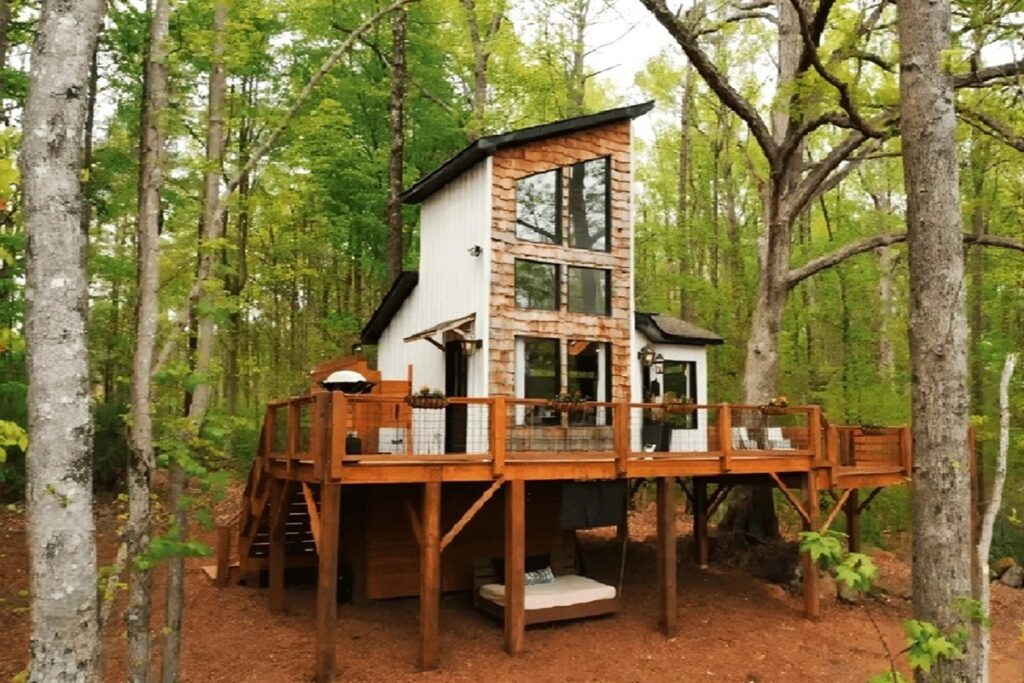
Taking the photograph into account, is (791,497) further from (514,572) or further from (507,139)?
(507,139)

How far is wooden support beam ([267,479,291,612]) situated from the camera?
36.7 feet

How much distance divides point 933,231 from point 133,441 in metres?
7.32

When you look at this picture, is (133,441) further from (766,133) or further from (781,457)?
(766,133)

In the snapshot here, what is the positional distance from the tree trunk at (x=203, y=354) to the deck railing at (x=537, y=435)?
1.31 m

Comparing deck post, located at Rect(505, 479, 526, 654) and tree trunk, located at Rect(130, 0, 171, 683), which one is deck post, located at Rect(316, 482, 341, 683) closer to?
tree trunk, located at Rect(130, 0, 171, 683)

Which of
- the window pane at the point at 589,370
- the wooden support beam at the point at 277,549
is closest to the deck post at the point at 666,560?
the window pane at the point at 589,370

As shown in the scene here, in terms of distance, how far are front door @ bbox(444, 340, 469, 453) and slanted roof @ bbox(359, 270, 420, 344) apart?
1.87 metres

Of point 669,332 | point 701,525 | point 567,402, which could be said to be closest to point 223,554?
point 567,402

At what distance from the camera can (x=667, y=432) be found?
13.1 m

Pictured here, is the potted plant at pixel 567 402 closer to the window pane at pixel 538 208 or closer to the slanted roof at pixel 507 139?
the window pane at pixel 538 208

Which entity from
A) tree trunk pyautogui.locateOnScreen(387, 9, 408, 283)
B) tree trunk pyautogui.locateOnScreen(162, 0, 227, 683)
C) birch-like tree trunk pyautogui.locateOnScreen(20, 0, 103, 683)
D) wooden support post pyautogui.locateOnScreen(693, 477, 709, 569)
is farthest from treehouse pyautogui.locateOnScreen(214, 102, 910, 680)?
birch-like tree trunk pyautogui.locateOnScreen(20, 0, 103, 683)

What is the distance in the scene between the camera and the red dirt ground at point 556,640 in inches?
359

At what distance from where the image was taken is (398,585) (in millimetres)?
12008

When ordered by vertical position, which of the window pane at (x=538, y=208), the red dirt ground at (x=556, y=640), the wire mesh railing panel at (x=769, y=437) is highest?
the window pane at (x=538, y=208)
